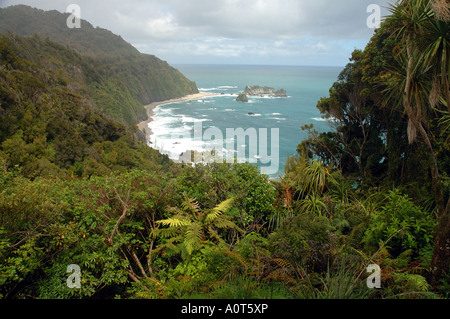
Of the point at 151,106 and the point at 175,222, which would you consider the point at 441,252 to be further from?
the point at 151,106

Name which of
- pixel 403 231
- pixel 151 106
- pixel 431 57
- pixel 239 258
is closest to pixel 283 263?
pixel 239 258

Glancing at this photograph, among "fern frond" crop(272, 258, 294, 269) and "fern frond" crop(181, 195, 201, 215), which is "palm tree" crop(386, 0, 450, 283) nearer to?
"fern frond" crop(272, 258, 294, 269)

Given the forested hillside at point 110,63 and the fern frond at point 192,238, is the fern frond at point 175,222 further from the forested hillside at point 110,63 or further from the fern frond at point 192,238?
the forested hillside at point 110,63

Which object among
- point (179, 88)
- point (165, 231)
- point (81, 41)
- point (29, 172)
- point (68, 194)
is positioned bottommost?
point (29, 172)

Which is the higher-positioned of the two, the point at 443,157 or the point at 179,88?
the point at 179,88

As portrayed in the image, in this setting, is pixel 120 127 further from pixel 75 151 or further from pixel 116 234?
pixel 116 234

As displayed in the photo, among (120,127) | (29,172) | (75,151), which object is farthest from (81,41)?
(29,172)

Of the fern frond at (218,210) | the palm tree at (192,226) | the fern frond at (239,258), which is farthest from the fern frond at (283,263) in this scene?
the fern frond at (218,210)
